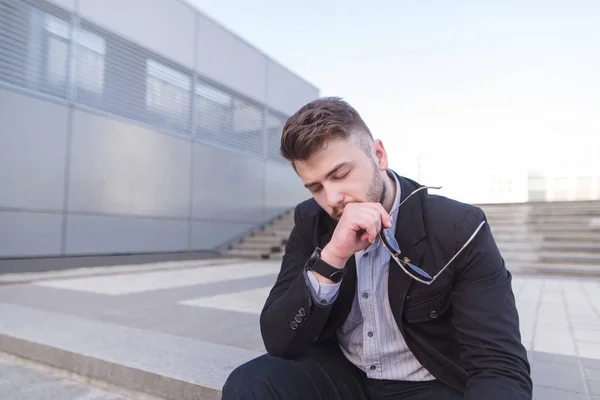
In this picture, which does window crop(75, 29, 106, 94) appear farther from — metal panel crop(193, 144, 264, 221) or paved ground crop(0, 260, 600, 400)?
paved ground crop(0, 260, 600, 400)

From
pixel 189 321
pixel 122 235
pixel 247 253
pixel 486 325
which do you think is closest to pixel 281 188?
pixel 247 253

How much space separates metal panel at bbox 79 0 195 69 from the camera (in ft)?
25.2

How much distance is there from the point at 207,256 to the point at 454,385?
933 centimetres

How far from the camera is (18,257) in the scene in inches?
250

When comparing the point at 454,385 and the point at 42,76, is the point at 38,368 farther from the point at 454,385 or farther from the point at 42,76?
the point at 42,76

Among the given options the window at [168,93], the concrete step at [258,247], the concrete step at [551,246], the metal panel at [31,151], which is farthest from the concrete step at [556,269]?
the metal panel at [31,151]

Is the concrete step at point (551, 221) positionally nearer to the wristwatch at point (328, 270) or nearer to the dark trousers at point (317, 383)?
the dark trousers at point (317, 383)

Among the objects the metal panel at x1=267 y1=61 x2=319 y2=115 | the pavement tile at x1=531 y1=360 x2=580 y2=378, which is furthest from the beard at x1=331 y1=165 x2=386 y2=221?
the metal panel at x1=267 y1=61 x2=319 y2=115

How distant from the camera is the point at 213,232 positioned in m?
10.3

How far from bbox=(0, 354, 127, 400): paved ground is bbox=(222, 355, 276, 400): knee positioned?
126 centimetres

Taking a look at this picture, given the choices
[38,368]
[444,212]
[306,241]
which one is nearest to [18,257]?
[38,368]

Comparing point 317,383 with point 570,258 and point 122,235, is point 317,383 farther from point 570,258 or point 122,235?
point 570,258

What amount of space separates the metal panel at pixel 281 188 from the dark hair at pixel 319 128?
1097cm

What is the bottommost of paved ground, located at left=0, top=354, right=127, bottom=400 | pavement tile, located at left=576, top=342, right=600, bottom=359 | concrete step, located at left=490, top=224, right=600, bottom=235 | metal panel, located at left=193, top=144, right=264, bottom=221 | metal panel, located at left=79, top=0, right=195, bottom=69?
paved ground, located at left=0, top=354, right=127, bottom=400
